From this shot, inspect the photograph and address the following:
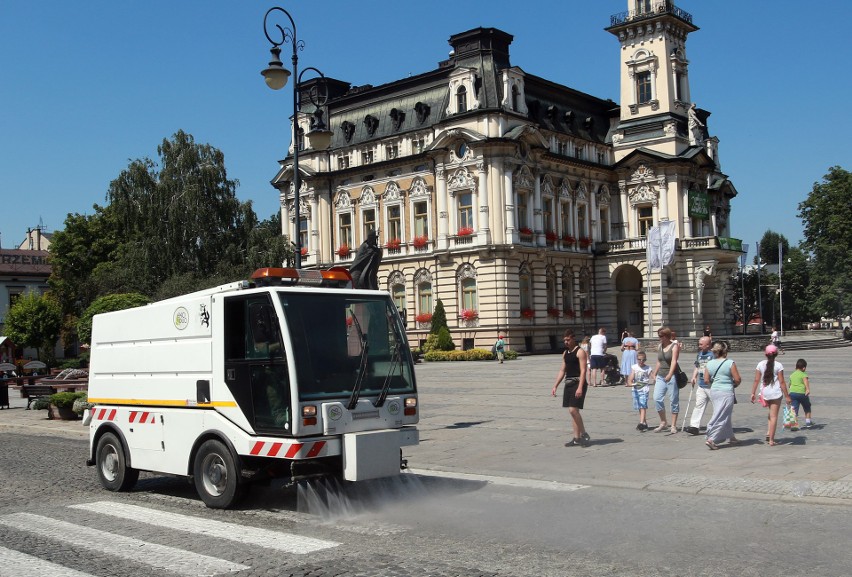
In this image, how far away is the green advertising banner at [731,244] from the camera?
57188 mm

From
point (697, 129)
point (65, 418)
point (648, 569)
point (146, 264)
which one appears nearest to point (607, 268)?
point (697, 129)

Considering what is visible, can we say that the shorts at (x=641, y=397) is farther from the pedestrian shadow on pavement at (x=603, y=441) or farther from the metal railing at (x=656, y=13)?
the metal railing at (x=656, y=13)

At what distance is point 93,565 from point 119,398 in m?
4.42

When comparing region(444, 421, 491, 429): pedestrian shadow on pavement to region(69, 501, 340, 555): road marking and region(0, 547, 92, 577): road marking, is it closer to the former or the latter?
region(69, 501, 340, 555): road marking

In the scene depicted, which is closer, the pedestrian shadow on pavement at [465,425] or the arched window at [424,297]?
the pedestrian shadow on pavement at [465,425]

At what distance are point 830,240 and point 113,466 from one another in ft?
226

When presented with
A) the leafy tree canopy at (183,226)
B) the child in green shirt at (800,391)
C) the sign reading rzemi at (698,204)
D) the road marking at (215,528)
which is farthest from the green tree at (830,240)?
the road marking at (215,528)

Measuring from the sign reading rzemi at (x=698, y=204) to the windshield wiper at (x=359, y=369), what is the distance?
4986 cm

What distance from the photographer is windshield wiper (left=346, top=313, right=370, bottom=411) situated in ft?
32.4

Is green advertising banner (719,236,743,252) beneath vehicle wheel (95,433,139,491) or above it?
above

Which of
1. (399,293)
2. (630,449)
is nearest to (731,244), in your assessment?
(399,293)

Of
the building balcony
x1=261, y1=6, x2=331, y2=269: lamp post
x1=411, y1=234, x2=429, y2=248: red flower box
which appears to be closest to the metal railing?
the building balcony

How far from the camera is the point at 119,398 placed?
11.9 metres

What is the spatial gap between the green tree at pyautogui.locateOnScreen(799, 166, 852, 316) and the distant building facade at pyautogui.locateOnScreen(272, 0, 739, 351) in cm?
1121
